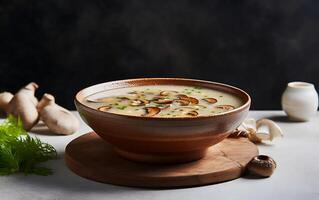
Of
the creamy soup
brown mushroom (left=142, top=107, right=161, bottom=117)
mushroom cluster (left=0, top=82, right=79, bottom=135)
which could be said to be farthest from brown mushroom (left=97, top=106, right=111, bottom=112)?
mushroom cluster (left=0, top=82, right=79, bottom=135)

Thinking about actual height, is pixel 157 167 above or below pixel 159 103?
below

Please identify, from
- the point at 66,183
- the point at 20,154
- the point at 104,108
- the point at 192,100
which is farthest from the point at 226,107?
the point at 20,154

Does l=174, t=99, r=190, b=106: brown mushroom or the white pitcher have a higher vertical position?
l=174, t=99, r=190, b=106: brown mushroom

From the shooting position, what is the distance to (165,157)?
172 centimetres

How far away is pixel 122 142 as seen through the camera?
5.56 ft

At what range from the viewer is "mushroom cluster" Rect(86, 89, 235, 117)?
1.74 m

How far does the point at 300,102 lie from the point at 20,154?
1029 mm

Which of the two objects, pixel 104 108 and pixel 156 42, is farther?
pixel 156 42

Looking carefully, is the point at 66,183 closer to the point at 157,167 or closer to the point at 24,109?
the point at 157,167

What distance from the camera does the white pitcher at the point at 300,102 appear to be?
2.29 metres

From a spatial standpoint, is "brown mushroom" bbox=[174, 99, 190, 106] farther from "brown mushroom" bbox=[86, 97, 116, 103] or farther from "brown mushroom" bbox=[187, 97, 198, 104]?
"brown mushroom" bbox=[86, 97, 116, 103]

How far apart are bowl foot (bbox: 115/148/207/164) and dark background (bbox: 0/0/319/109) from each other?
4.32 feet

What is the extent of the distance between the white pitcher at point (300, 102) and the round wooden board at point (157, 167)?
18.5 inches

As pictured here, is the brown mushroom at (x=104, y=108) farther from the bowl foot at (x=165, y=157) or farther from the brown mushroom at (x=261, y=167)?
the brown mushroom at (x=261, y=167)
